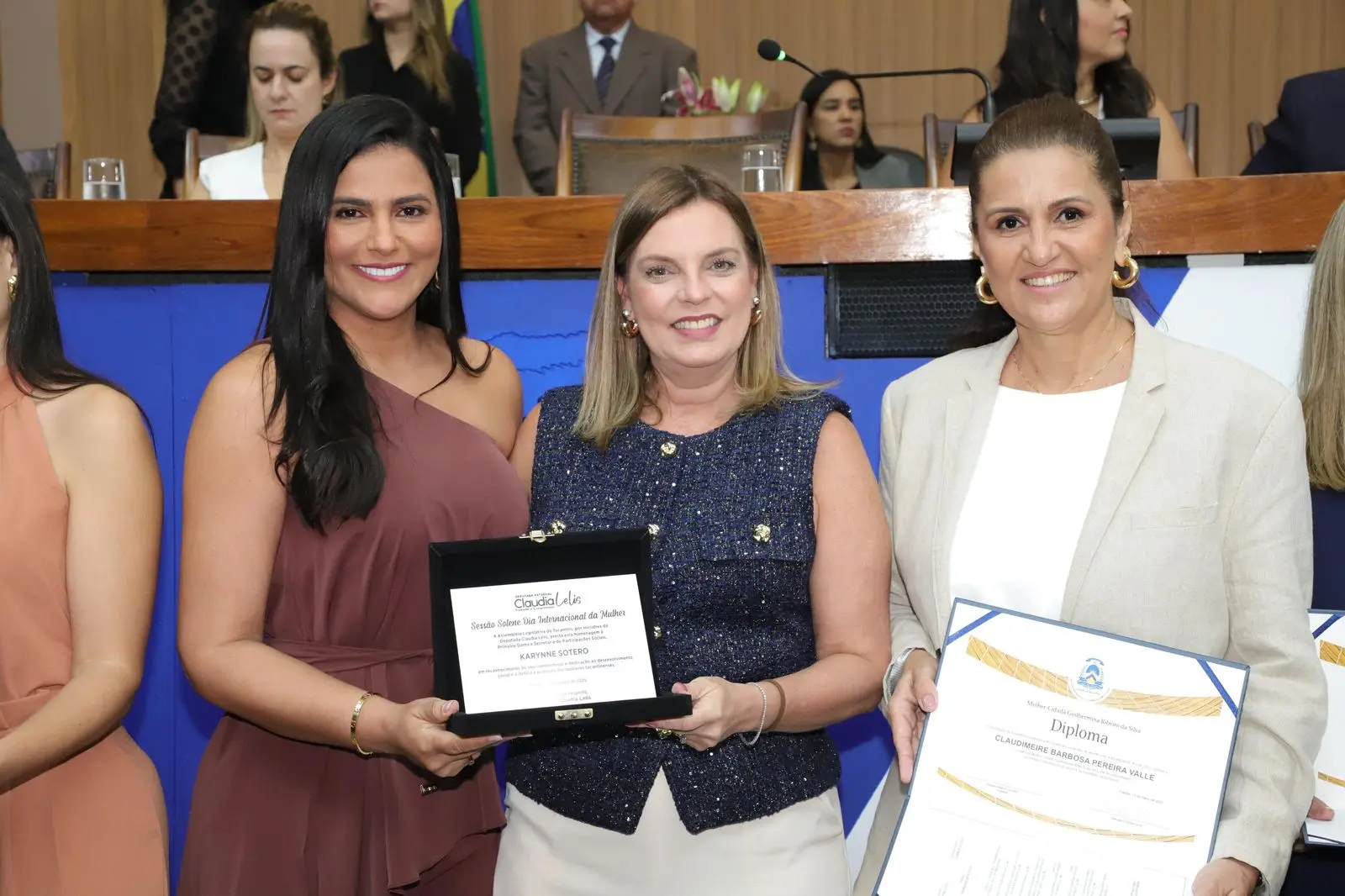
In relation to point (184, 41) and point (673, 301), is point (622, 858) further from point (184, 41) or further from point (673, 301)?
point (184, 41)

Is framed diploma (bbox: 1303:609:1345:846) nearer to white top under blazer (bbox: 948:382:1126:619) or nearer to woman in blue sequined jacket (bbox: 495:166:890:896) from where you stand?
white top under blazer (bbox: 948:382:1126:619)

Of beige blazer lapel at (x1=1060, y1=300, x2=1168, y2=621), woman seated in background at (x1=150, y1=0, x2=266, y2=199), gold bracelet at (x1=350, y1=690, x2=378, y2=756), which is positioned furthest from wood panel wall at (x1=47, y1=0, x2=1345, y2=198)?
gold bracelet at (x1=350, y1=690, x2=378, y2=756)

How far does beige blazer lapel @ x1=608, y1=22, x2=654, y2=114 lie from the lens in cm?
577

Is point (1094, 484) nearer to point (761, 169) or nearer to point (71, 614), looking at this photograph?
point (71, 614)

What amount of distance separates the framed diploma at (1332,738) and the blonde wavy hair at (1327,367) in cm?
28

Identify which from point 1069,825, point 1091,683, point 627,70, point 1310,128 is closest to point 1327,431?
point 1091,683

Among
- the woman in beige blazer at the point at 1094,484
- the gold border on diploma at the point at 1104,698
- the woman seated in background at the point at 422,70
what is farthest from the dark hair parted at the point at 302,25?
the gold border on diploma at the point at 1104,698

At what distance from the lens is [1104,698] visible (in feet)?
5.06

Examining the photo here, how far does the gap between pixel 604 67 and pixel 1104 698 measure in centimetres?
479

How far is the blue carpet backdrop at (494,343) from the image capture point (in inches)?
100.0

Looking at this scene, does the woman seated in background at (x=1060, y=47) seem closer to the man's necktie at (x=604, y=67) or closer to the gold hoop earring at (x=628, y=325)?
the gold hoop earring at (x=628, y=325)

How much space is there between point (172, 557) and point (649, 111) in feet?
12.1

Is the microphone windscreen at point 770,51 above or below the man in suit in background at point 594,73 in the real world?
below

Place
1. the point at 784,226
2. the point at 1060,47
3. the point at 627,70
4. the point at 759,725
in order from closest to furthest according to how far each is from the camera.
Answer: the point at 759,725, the point at 784,226, the point at 1060,47, the point at 627,70
